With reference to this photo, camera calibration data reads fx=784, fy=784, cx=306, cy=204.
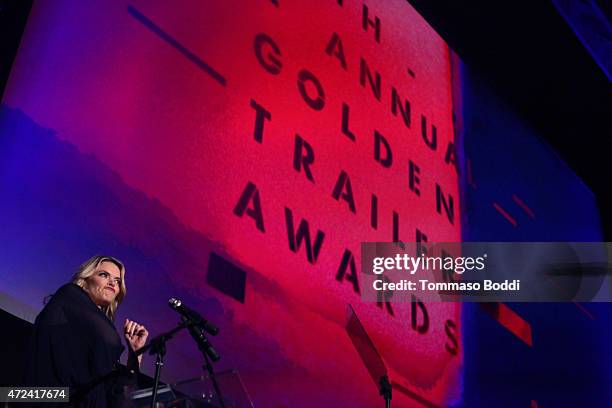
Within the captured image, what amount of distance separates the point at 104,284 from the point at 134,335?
0.61ft

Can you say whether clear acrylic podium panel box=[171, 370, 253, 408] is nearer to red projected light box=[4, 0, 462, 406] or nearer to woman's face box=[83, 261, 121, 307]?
woman's face box=[83, 261, 121, 307]

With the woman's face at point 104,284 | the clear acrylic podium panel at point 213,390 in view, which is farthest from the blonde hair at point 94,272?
the clear acrylic podium panel at point 213,390

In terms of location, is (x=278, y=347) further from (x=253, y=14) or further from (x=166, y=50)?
(x=253, y=14)

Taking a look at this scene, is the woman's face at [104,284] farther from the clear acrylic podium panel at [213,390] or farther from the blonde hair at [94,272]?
the clear acrylic podium panel at [213,390]

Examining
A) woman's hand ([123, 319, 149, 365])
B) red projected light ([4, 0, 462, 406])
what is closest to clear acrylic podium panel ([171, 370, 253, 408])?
woman's hand ([123, 319, 149, 365])

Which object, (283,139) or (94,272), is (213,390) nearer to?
(94,272)

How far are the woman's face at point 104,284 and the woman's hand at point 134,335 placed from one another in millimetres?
98

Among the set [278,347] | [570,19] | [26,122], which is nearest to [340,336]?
[278,347]

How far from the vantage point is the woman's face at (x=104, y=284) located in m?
2.38

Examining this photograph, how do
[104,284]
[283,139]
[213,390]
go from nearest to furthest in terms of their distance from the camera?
1. [213,390]
2. [104,284]
3. [283,139]

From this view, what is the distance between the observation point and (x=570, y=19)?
17.5 ft

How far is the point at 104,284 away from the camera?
2.38 meters

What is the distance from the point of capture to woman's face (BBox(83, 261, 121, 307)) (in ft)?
7.82

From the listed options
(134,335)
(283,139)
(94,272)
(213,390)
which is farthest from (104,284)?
(283,139)
